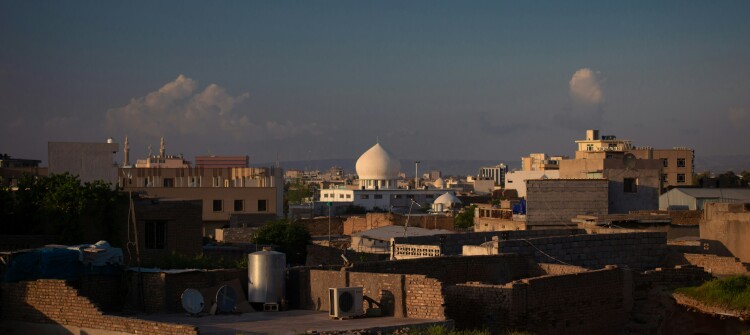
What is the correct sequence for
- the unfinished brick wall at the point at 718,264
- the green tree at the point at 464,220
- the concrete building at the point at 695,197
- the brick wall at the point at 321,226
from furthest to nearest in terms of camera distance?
the green tree at the point at 464,220 → the brick wall at the point at 321,226 → the concrete building at the point at 695,197 → the unfinished brick wall at the point at 718,264

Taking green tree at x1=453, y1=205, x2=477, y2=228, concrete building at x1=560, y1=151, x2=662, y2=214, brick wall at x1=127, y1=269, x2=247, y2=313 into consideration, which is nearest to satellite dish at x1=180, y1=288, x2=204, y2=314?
brick wall at x1=127, y1=269, x2=247, y2=313

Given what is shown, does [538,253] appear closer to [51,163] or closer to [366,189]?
[51,163]

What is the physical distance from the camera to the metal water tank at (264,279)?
15.9 metres

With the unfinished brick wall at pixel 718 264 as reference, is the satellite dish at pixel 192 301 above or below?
above

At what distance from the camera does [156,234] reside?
24.2m

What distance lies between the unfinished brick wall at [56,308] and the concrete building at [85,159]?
13770 mm

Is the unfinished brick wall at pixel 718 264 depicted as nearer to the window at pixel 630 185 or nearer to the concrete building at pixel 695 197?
the window at pixel 630 185

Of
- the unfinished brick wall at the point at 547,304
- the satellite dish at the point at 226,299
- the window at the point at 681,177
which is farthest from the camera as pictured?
the window at the point at 681,177

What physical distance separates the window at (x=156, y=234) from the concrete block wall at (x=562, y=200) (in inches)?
533

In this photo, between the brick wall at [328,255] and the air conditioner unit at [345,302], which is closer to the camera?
the air conditioner unit at [345,302]

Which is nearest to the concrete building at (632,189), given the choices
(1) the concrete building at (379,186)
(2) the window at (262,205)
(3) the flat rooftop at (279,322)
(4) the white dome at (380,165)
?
(2) the window at (262,205)

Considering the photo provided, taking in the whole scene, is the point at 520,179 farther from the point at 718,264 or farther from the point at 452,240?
the point at 452,240

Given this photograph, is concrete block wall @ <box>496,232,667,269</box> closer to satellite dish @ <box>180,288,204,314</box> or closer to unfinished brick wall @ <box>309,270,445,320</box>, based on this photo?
unfinished brick wall @ <box>309,270,445,320</box>

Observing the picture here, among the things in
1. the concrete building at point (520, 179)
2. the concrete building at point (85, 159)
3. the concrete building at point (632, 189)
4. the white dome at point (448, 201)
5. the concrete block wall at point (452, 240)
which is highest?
the concrete building at point (85, 159)
